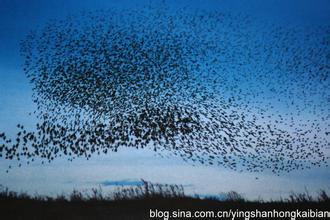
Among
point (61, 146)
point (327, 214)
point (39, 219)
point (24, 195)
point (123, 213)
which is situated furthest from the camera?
point (61, 146)

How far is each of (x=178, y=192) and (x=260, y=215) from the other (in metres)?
4.59

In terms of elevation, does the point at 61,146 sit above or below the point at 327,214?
above

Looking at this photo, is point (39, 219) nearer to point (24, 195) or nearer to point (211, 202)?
point (24, 195)

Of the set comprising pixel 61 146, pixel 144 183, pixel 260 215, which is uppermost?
pixel 61 146

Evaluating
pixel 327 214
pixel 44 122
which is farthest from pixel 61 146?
pixel 327 214

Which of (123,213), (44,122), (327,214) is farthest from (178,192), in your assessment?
(44,122)

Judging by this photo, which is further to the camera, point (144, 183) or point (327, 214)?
point (144, 183)

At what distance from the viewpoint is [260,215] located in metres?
18.0

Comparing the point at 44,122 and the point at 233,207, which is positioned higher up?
the point at 44,122

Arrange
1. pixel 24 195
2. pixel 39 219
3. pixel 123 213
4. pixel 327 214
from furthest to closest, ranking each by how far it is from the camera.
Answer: pixel 24 195
pixel 123 213
pixel 327 214
pixel 39 219

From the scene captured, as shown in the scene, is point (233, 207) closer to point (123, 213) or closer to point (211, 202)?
point (211, 202)

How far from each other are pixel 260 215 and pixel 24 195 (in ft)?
35.9

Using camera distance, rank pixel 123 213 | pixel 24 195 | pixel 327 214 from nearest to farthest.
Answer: pixel 327 214 → pixel 123 213 → pixel 24 195

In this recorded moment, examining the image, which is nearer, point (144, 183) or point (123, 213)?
point (123, 213)
